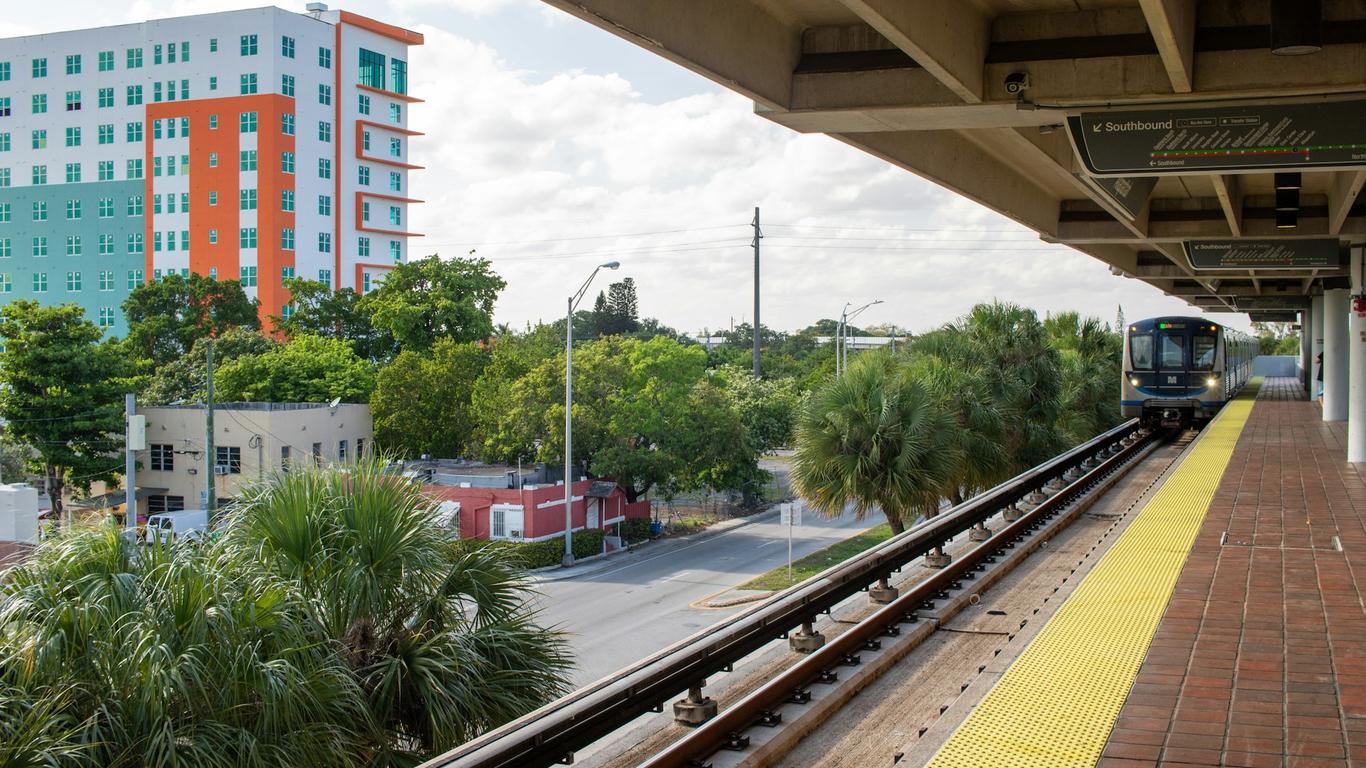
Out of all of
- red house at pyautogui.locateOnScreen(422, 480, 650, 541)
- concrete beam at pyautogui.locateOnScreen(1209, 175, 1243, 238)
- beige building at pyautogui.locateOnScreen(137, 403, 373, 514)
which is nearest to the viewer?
concrete beam at pyautogui.locateOnScreen(1209, 175, 1243, 238)

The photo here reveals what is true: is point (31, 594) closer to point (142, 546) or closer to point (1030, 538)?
point (142, 546)

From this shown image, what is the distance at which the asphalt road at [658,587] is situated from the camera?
26.7 meters

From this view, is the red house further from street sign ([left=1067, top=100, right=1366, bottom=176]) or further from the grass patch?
street sign ([left=1067, top=100, right=1366, bottom=176])

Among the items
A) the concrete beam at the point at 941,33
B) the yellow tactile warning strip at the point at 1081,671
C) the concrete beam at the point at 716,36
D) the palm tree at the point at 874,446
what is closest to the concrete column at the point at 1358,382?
the palm tree at the point at 874,446

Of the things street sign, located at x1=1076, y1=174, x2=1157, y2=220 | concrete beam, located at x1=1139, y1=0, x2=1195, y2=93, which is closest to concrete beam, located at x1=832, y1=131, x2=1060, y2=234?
street sign, located at x1=1076, y1=174, x2=1157, y2=220

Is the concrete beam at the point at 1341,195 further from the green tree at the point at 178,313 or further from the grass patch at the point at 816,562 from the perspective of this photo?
the green tree at the point at 178,313

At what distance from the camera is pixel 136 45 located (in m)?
81.2

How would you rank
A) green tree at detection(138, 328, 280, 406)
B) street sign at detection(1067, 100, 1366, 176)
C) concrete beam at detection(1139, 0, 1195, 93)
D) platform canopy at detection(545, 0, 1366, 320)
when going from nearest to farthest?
concrete beam at detection(1139, 0, 1195, 93), platform canopy at detection(545, 0, 1366, 320), street sign at detection(1067, 100, 1366, 176), green tree at detection(138, 328, 280, 406)

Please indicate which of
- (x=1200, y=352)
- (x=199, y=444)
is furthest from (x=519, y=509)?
(x=1200, y=352)

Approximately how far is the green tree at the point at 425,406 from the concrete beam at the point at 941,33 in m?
42.8

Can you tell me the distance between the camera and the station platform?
570 centimetres

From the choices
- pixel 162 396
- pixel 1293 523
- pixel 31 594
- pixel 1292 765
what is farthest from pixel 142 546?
pixel 162 396

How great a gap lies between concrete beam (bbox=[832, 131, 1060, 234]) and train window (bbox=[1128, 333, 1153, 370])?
14062 millimetres

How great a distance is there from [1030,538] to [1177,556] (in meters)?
3.14
